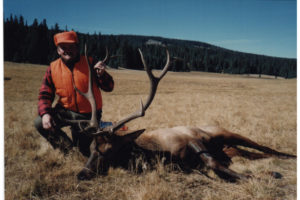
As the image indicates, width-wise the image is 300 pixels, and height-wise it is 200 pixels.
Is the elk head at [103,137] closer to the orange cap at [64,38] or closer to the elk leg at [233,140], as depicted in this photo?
the orange cap at [64,38]

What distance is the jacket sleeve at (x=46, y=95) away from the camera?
3.62 meters

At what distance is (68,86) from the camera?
3.73 metres

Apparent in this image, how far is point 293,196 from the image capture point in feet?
9.19

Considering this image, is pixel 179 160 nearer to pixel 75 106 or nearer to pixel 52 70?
pixel 75 106

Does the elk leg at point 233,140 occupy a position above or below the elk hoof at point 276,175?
above

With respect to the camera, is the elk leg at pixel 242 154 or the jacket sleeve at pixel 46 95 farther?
the elk leg at pixel 242 154

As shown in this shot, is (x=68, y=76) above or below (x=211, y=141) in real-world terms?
above

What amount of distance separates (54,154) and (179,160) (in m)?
2.12

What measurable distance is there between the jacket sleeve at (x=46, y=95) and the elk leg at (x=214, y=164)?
241 centimetres

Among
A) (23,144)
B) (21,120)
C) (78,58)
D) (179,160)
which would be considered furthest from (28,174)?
(21,120)

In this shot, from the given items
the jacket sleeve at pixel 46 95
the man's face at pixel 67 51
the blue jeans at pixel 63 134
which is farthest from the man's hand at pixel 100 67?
the jacket sleeve at pixel 46 95

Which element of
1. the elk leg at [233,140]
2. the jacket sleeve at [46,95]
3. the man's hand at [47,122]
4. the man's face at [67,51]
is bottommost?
the elk leg at [233,140]

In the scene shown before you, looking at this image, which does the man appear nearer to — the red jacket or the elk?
the red jacket

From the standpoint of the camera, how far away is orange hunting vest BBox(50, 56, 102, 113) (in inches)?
147
